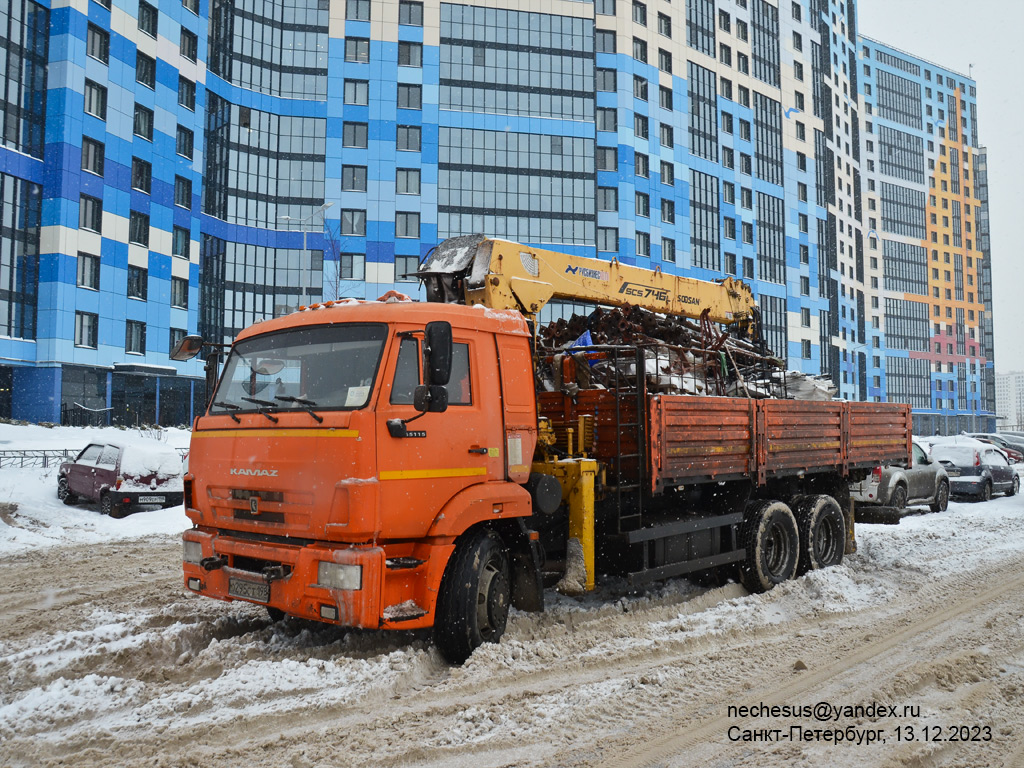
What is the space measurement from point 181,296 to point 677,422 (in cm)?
4110

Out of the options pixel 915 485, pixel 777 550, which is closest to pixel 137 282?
pixel 915 485

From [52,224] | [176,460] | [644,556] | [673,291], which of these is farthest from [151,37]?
[644,556]

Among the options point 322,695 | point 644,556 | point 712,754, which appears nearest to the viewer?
point 712,754

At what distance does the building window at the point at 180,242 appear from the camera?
139 feet

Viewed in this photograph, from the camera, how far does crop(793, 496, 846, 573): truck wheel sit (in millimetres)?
9078

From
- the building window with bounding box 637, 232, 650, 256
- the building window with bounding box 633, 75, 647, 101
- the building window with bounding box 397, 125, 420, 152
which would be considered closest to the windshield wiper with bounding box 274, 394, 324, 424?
the building window with bounding box 397, 125, 420, 152

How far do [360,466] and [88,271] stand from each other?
3823cm

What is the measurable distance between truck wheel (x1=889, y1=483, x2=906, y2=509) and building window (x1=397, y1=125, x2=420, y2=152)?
3899cm

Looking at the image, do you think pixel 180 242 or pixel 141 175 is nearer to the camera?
pixel 141 175

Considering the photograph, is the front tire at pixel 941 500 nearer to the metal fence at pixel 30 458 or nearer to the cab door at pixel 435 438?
the cab door at pixel 435 438

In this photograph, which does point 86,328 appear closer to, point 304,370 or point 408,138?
point 408,138

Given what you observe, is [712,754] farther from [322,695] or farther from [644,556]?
[644,556]

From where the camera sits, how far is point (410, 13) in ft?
158

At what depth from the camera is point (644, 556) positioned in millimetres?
6965
